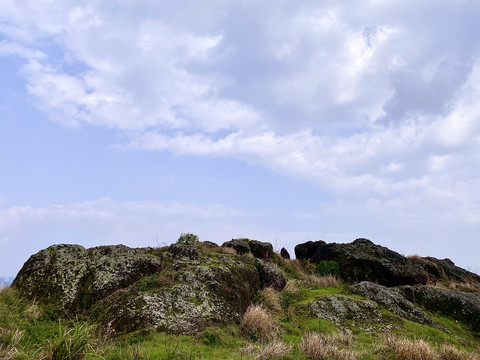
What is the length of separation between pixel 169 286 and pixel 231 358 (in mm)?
4389

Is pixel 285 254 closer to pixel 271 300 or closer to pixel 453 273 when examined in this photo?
pixel 271 300

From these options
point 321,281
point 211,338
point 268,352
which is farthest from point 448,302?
point 211,338

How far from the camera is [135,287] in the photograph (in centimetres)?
1126

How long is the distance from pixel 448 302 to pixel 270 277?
9676 millimetres

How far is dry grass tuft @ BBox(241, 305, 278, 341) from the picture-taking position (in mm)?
10164

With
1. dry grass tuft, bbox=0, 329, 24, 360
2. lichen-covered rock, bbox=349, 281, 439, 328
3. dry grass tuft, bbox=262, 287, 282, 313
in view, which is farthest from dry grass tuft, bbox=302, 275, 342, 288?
dry grass tuft, bbox=0, 329, 24, 360

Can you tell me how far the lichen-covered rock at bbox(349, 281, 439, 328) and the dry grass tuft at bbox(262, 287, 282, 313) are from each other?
5.15 meters

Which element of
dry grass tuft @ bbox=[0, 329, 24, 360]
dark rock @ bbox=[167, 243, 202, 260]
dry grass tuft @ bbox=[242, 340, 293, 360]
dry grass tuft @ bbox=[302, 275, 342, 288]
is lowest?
dry grass tuft @ bbox=[242, 340, 293, 360]

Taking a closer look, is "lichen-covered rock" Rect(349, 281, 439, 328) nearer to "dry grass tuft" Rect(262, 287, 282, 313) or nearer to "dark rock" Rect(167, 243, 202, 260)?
"dry grass tuft" Rect(262, 287, 282, 313)

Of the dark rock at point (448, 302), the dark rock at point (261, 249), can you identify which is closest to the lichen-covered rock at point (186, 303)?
the dark rock at point (261, 249)

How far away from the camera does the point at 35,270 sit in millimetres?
11641

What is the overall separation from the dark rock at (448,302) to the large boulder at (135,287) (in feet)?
32.5

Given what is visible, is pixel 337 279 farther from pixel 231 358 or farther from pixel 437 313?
pixel 231 358

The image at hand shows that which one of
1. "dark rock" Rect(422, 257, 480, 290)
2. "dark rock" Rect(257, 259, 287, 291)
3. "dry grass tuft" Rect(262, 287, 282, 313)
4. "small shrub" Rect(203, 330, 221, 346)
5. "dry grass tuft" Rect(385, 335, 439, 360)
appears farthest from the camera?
"dark rock" Rect(422, 257, 480, 290)
